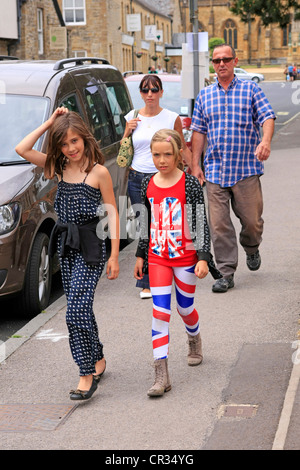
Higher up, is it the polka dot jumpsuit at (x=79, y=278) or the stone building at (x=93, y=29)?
the stone building at (x=93, y=29)

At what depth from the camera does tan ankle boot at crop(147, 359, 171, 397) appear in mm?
5234

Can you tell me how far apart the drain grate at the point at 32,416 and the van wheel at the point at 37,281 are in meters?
2.01

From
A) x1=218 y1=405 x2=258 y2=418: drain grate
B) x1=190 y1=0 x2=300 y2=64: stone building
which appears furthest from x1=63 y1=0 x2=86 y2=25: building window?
x1=190 y1=0 x2=300 y2=64: stone building

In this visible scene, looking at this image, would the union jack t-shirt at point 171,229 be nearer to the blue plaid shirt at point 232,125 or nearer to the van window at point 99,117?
the blue plaid shirt at point 232,125

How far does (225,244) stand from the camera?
26.0 feet

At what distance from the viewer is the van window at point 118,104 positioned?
32.8ft

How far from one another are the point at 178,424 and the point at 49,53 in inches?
1719

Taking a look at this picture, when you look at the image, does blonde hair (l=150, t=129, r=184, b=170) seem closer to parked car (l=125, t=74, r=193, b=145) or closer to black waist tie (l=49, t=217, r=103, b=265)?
black waist tie (l=49, t=217, r=103, b=265)

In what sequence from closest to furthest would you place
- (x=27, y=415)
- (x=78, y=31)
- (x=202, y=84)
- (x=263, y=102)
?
1. (x=27, y=415)
2. (x=263, y=102)
3. (x=202, y=84)
4. (x=78, y=31)

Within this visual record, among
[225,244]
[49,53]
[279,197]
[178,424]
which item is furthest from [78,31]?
[178,424]

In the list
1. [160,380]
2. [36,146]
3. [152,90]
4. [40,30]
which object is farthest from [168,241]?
[40,30]

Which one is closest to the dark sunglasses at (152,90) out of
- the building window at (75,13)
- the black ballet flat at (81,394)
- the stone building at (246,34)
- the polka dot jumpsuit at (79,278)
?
the polka dot jumpsuit at (79,278)

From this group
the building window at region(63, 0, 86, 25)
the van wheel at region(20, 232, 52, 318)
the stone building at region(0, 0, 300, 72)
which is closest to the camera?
the van wheel at region(20, 232, 52, 318)
